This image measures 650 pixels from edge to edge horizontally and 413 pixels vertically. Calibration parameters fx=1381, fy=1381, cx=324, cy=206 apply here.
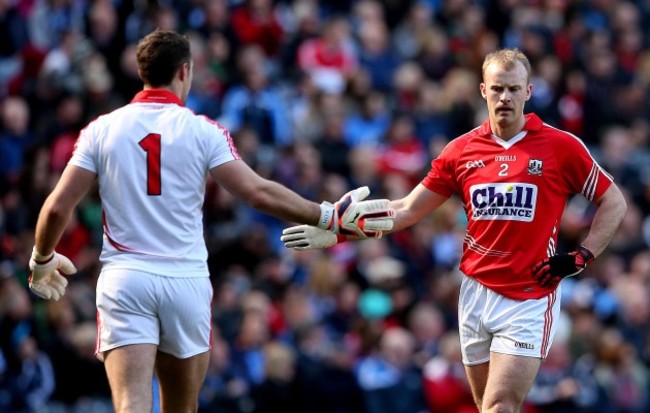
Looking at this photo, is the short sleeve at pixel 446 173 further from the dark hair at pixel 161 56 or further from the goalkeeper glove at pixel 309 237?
the dark hair at pixel 161 56

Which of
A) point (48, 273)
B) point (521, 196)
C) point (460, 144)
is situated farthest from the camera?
point (460, 144)

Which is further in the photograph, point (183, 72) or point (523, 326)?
point (523, 326)

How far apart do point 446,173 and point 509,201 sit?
58 cm

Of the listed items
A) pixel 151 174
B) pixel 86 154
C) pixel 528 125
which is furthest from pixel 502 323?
pixel 86 154

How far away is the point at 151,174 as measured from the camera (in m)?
8.29

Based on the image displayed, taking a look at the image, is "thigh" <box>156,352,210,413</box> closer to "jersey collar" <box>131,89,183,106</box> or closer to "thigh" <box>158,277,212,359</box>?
"thigh" <box>158,277,212,359</box>

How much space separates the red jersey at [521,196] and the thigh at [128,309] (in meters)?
2.30

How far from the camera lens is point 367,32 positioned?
19406mm

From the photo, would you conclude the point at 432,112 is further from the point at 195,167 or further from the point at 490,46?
the point at 195,167

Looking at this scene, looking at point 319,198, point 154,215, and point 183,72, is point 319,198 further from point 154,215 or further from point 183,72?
point 154,215

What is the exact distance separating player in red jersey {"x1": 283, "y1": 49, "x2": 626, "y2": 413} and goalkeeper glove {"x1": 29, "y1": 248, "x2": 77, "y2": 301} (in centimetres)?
145

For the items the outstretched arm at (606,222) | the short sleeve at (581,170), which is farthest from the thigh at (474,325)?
the short sleeve at (581,170)

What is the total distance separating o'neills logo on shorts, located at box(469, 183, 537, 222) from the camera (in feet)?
29.9

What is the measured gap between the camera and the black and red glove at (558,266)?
8891 mm
